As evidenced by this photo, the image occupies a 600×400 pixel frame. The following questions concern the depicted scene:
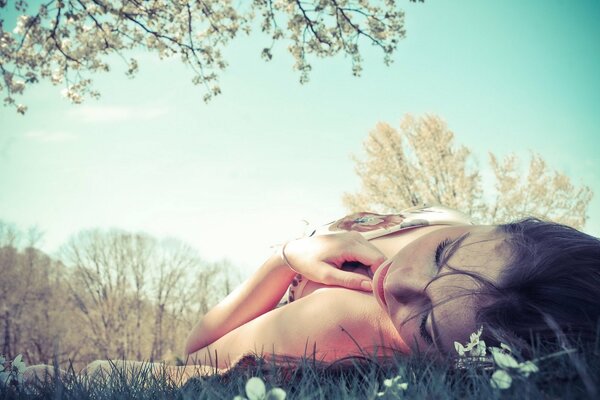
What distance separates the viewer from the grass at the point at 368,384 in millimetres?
777

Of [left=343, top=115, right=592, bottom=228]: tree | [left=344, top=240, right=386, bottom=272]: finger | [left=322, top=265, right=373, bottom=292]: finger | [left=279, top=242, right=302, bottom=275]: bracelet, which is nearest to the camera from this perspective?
[left=322, top=265, right=373, bottom=292]: finger

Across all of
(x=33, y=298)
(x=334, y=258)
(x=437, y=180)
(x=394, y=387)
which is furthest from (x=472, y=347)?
(x=33, y=298)

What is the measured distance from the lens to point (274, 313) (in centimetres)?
192

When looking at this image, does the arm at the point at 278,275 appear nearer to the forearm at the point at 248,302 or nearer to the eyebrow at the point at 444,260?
the forearm at the point at 248,302

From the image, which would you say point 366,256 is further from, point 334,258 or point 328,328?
point 328,328

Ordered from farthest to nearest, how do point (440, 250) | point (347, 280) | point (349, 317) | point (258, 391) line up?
point (347, 280), point (349, 317), point (440, 250), point (258, 391)

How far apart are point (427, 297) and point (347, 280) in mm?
554

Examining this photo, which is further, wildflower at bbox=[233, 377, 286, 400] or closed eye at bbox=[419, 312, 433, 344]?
closed eye at bbox=[419, 312, 433, 344]

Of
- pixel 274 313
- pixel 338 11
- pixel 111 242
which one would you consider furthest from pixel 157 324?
pixel 274 313

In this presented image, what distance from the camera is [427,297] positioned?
4.56ft

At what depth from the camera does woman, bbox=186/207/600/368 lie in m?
1.30

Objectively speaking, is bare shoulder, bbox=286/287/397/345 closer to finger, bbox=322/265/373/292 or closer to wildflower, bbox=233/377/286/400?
finger, bbox=322/265/373/292

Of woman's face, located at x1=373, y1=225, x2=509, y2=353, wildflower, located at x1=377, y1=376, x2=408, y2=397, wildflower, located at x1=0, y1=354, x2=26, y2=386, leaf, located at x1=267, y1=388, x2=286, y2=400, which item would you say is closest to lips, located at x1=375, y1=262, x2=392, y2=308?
woman's face, located at x1=373, y1=225, x2=509, y2=353

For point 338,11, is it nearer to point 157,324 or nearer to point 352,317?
point 352,317
